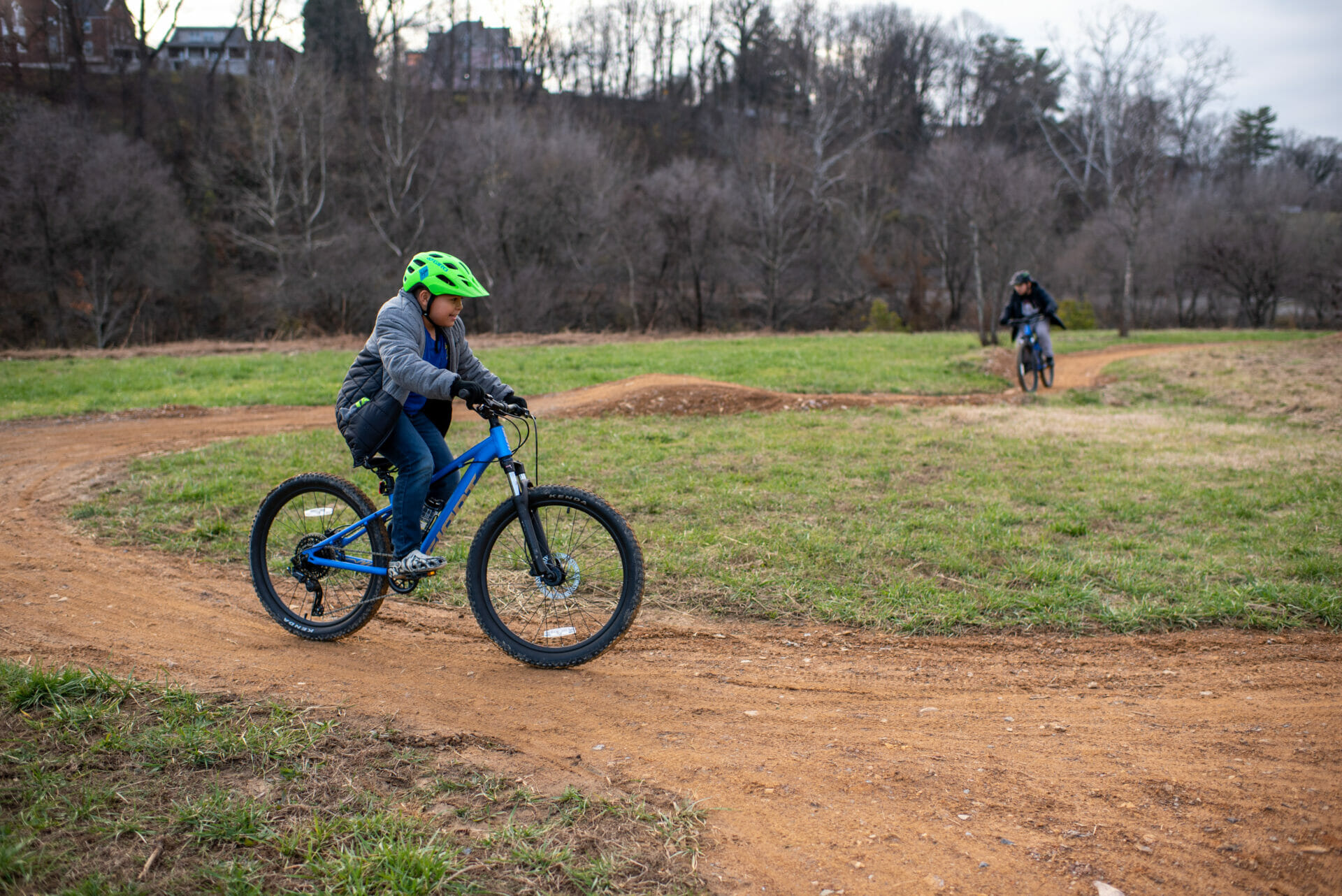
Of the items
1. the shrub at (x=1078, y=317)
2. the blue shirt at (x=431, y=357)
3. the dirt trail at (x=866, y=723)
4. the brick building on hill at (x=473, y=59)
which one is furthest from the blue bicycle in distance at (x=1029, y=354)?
the brick building on hill at (x=473, y=59)

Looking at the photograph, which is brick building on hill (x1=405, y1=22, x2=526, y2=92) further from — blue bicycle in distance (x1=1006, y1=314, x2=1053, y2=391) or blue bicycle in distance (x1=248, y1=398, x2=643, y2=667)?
blue bicycle in distance (x1=248, y1=398, x2=643, y2=667)

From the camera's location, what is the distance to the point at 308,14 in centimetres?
4359

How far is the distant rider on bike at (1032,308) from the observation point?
599 inches

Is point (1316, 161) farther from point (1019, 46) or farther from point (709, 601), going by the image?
point (709, 601)

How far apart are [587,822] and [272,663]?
2.29m

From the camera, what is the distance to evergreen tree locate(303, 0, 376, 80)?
42656 mm

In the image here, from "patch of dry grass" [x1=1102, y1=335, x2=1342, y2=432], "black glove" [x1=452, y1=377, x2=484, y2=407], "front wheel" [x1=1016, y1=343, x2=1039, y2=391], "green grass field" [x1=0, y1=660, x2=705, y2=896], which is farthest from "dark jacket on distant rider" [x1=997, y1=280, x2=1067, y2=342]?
"green grass field" [x1=0, y1=660, x2=705, y2=896]

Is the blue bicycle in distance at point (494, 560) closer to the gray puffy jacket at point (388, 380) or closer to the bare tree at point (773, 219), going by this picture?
the gray puffy jacket at point (388, 380)

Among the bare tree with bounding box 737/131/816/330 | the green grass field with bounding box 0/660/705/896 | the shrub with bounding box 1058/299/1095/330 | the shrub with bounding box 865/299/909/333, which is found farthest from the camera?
the bare tree with bounding box 737/131/816/330

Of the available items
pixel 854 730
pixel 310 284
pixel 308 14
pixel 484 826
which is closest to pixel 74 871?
pixel 484 826

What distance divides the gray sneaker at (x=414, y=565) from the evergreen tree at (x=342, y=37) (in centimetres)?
4403

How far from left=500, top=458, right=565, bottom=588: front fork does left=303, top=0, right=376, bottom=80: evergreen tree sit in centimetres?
4428

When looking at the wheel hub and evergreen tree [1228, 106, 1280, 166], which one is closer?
the wheel hub

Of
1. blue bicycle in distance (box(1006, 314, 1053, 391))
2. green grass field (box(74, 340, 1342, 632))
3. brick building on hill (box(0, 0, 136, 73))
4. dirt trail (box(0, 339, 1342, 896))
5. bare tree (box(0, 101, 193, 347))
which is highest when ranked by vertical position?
brick building on hill (box(0, 0, 136, 73))
